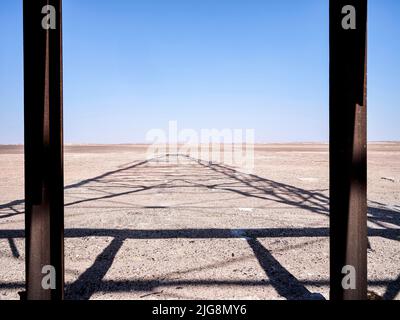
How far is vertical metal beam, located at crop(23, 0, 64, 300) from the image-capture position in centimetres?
249

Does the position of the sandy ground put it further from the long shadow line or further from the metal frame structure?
the metal frame structure

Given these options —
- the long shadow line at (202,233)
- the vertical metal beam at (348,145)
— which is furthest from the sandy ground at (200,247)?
the vertical metal beam at (348,145)

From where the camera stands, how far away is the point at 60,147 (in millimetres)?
2564

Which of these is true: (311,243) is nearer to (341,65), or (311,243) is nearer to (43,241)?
(341,65)

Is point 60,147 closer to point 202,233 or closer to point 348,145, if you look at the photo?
point 348,145

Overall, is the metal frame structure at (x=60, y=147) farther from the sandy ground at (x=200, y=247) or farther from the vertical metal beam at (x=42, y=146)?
the sandy ground at (x=200, y=247)

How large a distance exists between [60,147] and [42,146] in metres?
0.14

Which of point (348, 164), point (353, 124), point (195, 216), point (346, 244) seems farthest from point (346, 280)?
point (195, 216)

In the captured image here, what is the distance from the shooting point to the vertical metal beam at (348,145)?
2.46 m

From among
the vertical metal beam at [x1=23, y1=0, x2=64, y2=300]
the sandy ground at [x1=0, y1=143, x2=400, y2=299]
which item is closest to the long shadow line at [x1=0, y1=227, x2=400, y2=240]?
the sandy ground at [x1=0, y1=143, x2=400, y2=299]

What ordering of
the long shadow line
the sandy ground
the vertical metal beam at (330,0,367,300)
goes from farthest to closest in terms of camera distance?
the long shadow line < the sandy ground < the vertical metal beam at (330,0,367,300)

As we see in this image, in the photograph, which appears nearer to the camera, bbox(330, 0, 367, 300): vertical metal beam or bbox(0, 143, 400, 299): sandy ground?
bbox(330, 0, 367, 300): vertical metal beam

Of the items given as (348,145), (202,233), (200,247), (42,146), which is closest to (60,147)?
(42,146)

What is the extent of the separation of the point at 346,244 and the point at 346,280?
0.33m
